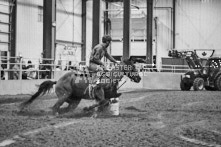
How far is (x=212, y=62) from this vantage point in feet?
67.1

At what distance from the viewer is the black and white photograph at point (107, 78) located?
22.4 ft

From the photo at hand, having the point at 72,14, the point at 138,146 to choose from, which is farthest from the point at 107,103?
the point at 72,14

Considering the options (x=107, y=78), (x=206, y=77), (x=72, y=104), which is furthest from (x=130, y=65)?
(x=206, y=77)

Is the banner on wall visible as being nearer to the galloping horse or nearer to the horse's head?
the galloping horse

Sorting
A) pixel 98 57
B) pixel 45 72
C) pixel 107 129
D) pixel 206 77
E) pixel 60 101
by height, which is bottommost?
pixel 107 129

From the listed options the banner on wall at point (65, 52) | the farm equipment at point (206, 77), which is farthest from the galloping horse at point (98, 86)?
the banner on wall at point (65, 52)

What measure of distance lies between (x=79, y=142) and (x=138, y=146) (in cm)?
92

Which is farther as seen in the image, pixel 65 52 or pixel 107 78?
pixel 65 52

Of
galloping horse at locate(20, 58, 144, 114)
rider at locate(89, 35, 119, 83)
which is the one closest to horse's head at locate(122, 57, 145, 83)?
galloping horse at locate(20, 58, 144, 114)

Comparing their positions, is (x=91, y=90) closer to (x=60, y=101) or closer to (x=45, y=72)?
(x=60, y=101)

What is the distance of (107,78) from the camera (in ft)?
29.6

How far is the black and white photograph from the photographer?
6.82m

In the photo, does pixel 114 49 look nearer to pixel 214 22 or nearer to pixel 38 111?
pixel 214 22

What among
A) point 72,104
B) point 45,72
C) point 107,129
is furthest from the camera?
point 45,72
